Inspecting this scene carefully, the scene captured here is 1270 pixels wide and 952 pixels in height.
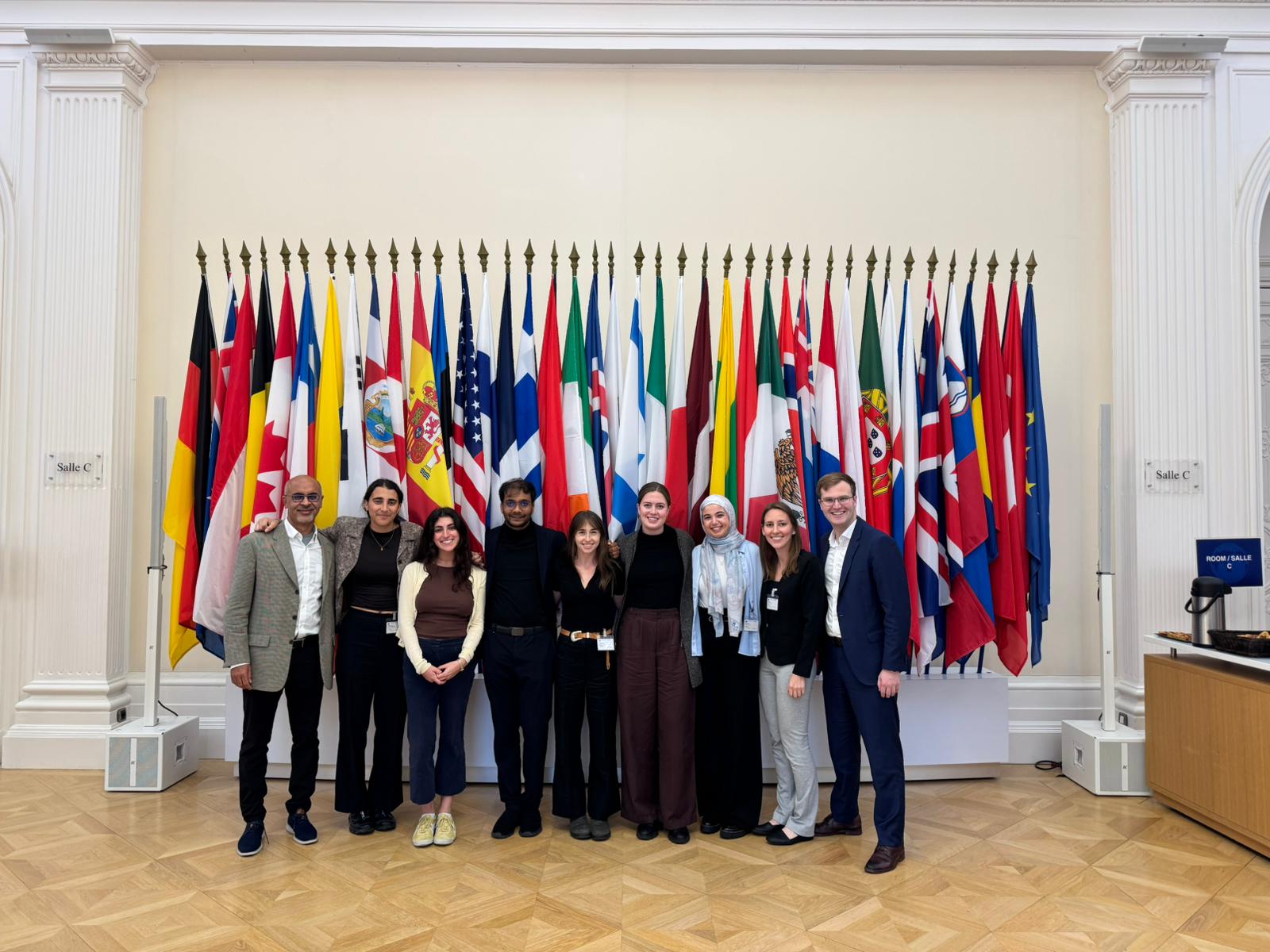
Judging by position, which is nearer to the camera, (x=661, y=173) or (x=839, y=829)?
(x=839, y=829)

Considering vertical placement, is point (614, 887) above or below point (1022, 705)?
below

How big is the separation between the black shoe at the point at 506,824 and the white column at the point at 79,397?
105 inches

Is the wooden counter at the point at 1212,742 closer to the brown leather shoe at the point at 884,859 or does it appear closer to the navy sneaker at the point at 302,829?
the brown leather shoe at the point at 884,859

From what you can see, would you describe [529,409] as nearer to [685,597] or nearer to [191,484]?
[685,597]

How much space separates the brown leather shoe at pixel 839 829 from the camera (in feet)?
13.4

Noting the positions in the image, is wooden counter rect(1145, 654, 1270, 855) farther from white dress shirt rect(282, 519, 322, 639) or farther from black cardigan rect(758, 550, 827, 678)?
white dress shirt rect(282, 519, 322, 639)

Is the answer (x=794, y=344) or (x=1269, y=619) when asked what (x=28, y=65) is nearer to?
(x=794, y=344)

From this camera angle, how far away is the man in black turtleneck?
160 inches

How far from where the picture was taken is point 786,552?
403 centimetres

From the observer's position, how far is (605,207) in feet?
18.6

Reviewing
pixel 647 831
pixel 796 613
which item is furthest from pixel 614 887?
pixel 796 613

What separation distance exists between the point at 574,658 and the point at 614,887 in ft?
3.26

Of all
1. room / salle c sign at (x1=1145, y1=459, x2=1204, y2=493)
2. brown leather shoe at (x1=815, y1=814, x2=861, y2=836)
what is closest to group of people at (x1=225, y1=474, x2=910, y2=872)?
brown leather shoe at (x1=815, y1=814, x2=861, y2=836)

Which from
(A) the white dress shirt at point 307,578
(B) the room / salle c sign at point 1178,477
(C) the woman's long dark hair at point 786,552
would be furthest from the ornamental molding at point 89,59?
(B) the room / salle c sign at point 1178,477
